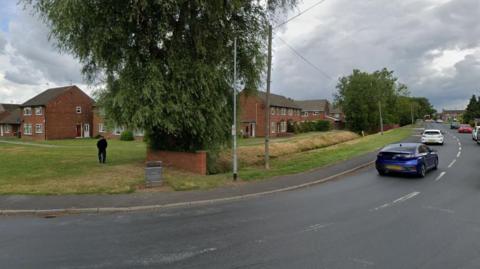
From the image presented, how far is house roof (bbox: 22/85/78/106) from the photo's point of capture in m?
50.9

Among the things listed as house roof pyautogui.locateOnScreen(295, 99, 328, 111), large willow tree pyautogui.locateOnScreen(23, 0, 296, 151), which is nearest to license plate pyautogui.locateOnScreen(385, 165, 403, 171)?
large willow tree pyautogui.locateOnScreen(23, 0, 296, 151)

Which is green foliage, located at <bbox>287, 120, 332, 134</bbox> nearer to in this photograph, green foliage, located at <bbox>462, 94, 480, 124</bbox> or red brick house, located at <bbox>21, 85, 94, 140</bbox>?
red brick house, located at <bbox>21, 85, 94, 140</bbox>

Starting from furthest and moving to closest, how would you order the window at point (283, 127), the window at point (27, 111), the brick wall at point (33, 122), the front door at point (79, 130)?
the window at point (283, 127)
the front door at point (79, 130)
the window at point (27, 111)
the brick wall at point (33, 122)

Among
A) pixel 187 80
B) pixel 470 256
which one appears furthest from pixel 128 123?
pixel 470 256

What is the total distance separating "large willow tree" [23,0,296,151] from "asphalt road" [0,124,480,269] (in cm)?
672

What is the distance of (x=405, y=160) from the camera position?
14570mm

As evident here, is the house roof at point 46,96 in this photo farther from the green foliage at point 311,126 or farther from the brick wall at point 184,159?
the brick wall at point 184,159

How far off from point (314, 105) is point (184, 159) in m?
80.0

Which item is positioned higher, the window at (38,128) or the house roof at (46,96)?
the house roof at (46,96)

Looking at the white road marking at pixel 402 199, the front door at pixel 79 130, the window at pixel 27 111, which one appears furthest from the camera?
the front door at pixel 79 130

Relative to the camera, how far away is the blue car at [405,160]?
14438 millimetres

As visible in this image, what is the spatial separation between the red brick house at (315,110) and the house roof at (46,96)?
5544 cm

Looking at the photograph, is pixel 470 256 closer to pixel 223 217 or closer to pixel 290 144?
pixel 223 217

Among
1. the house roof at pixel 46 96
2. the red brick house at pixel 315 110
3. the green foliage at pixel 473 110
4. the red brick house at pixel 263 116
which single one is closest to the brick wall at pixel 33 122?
the house roof at pixel 46 96
